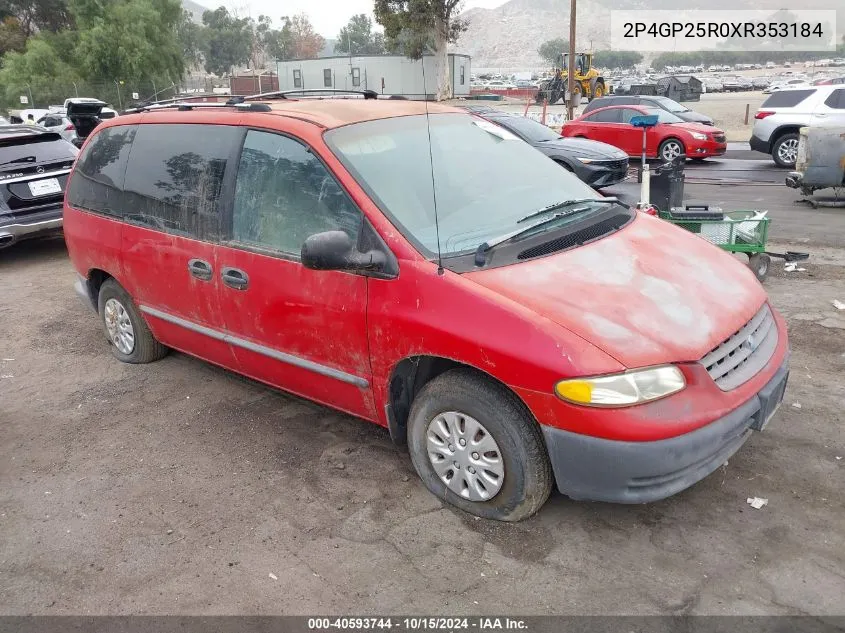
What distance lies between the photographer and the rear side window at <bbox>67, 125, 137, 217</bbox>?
4.69 meters

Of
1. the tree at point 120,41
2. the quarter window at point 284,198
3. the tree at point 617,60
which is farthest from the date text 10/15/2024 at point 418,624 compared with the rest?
the tree at point 617,60

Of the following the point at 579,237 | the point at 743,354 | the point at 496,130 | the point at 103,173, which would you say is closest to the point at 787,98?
the point at 496,130

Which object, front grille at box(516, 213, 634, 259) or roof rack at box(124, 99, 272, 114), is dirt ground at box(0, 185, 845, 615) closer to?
front grille at box(516, 213, 634, 259)

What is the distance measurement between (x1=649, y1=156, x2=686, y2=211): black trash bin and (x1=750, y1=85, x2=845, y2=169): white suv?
8344 millimetres

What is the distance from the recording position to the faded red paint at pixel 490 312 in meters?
2.76

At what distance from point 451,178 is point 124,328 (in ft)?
9.26

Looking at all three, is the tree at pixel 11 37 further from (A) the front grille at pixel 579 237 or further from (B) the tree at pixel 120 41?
(A) the front grille at pixel 579 237

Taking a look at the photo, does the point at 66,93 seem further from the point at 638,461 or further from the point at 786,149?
the point at 638,461

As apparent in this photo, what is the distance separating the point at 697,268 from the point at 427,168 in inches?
56.4

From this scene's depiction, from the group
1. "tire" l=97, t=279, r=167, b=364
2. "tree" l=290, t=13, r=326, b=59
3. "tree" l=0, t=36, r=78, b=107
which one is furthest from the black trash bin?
"tree" l=290, t=13, r=326, b=59

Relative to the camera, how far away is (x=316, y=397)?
381 cm

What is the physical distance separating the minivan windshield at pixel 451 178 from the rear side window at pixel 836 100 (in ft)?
41.9

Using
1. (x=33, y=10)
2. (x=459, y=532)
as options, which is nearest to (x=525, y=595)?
(x=459, y=532)

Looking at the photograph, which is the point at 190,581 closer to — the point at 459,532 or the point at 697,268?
the point at 459,532
